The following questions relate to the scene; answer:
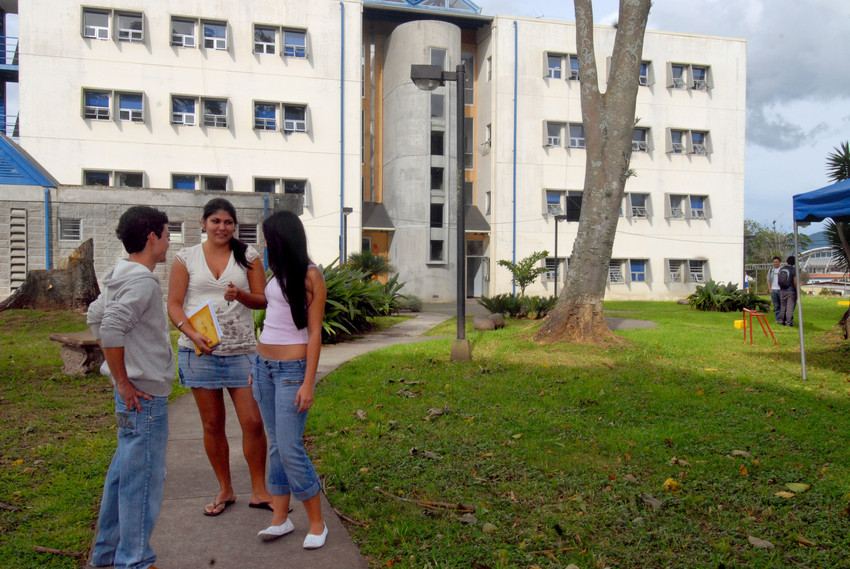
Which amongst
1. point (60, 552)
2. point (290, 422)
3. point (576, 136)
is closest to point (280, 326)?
point (290, 422)

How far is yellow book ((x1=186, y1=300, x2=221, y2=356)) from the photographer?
157 inches

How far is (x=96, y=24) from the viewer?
2942 cm

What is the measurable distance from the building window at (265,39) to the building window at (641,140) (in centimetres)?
1891

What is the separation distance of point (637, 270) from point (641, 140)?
696cm

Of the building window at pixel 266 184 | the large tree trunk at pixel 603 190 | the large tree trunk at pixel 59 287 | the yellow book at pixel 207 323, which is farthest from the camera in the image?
the building window at pixel 266 184

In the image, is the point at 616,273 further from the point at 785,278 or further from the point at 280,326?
the point at 280,326

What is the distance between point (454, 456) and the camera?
17.5ft

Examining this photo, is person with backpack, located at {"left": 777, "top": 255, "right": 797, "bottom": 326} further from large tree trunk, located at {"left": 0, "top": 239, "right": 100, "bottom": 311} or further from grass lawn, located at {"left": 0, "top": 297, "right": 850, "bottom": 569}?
large tree trunk, located at {"left": 0, "top": 239, "right": 100, "bottom": 311}

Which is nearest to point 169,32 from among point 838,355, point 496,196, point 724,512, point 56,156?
point 56,156

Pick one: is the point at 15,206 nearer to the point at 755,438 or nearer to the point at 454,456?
the point at 454,456

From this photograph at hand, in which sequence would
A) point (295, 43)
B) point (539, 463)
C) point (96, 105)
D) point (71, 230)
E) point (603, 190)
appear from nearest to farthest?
point (539, 463) → point (603, 190) → point (71, 230) → point (96, 105) → point (295, 43)

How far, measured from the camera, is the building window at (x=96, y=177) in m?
29.3

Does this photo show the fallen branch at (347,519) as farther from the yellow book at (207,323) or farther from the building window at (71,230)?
the building window at (71,230)

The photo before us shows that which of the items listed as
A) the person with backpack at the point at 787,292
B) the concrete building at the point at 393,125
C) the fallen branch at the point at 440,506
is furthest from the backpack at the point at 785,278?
the concrete building at the point at 393,125
